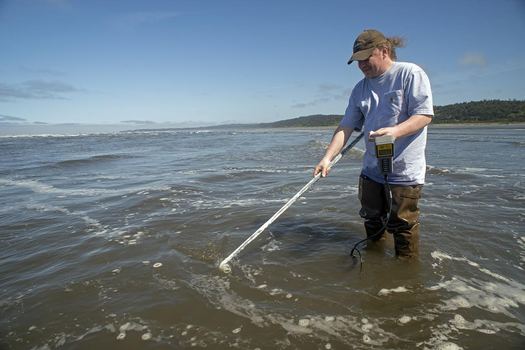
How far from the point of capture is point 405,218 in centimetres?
355

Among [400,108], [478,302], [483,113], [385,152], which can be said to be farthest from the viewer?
[483,113]

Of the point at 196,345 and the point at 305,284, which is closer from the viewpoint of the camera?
the point at 196,345

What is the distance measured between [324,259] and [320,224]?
1.40 metres

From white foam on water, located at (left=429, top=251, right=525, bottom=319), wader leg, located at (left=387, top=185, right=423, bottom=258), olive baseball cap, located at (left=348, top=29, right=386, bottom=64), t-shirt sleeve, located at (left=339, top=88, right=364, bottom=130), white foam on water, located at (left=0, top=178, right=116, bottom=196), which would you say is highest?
olive baseball cap, located at (left=348, top=29, right=386, bottom=64)

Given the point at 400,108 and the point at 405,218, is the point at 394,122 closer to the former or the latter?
the point at 400,108

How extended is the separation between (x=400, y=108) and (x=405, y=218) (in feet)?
3.91

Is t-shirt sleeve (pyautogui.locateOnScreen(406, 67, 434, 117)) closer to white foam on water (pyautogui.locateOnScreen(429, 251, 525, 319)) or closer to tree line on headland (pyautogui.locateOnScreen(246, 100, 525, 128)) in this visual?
white foam on water (pyautogui.locateOnScreen(429, 251, 525, 319))

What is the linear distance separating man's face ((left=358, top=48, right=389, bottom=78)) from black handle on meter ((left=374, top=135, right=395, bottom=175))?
78 centimetres

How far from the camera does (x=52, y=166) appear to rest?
1345cm

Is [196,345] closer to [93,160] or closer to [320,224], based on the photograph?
[320,224]

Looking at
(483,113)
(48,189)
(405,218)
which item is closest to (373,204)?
(405,218)

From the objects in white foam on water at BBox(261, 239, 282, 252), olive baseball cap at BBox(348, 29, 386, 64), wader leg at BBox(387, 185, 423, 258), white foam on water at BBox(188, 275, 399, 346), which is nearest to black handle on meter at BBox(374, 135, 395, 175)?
wader leg at BBox(387, 185, 423, 258)

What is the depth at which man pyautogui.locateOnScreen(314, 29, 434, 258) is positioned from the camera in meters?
3.21

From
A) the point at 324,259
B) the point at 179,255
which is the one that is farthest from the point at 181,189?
the point at 324,259
